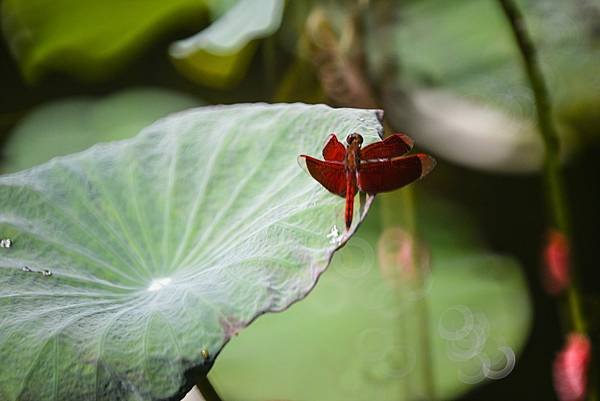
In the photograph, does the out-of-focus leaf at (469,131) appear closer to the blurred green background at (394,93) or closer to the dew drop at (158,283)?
the blurred green background at (394,93)

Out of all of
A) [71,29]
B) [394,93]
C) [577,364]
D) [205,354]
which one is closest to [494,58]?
[394,93]

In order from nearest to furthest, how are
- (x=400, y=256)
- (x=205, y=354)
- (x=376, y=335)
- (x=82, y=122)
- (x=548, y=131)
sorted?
(x=205, y=354) → (x=548, y=131) → (x=400, y=256) → (x=376, y=335) → (x=82, y=122)

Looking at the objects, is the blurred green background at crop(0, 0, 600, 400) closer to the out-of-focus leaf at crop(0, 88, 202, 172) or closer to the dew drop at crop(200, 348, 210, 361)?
the out-of-focus leaf at crop(0, 88, 202, 172)

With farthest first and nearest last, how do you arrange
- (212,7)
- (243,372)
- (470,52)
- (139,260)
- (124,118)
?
(124,118), (470,52), (243,372), (212,7), (139,260)

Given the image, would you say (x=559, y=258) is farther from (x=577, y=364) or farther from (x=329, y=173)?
(x=329, y=173)

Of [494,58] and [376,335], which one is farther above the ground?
[494,58]

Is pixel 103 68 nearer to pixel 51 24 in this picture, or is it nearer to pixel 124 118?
pixel 124 118

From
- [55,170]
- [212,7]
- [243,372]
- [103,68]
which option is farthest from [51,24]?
[55,170]
